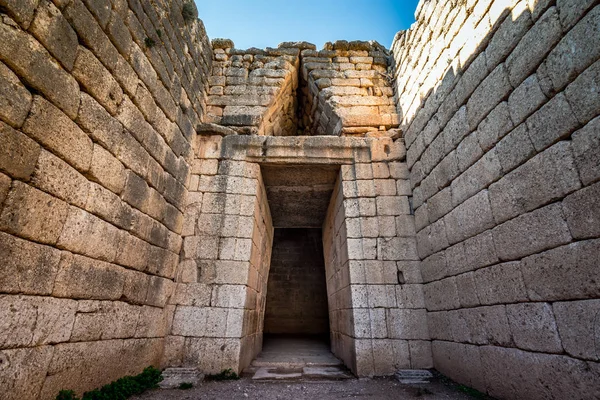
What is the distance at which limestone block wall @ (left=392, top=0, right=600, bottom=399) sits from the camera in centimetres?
200

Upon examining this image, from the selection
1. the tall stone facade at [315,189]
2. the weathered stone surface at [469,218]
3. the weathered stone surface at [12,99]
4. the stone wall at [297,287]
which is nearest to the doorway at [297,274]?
the stone wall at [297,287]

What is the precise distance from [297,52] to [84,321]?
561 cm

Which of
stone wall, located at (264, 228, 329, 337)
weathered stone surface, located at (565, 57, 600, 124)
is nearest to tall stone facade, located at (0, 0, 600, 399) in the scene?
weathered stone surface, located at (565, 57, 600, 124)

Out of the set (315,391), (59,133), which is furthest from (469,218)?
(59,133)

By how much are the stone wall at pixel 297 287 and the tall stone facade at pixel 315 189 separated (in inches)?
200

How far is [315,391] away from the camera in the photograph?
3258 millimetres

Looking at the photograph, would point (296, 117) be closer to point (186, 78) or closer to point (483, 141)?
point (186, 78)

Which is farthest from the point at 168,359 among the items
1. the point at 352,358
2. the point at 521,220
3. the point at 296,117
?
the point at 296,117

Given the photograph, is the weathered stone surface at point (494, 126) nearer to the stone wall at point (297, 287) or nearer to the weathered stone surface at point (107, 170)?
the weathered stone surface at point (107, 170)

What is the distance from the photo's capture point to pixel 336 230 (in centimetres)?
563

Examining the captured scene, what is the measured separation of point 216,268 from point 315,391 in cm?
202

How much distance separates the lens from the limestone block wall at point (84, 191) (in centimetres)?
193

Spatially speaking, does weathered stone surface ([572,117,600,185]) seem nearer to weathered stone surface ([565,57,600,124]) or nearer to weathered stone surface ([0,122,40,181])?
weathered stone surface ([565,57,600,124])

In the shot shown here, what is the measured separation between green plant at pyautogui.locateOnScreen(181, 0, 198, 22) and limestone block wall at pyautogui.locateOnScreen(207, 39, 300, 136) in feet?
3.69
